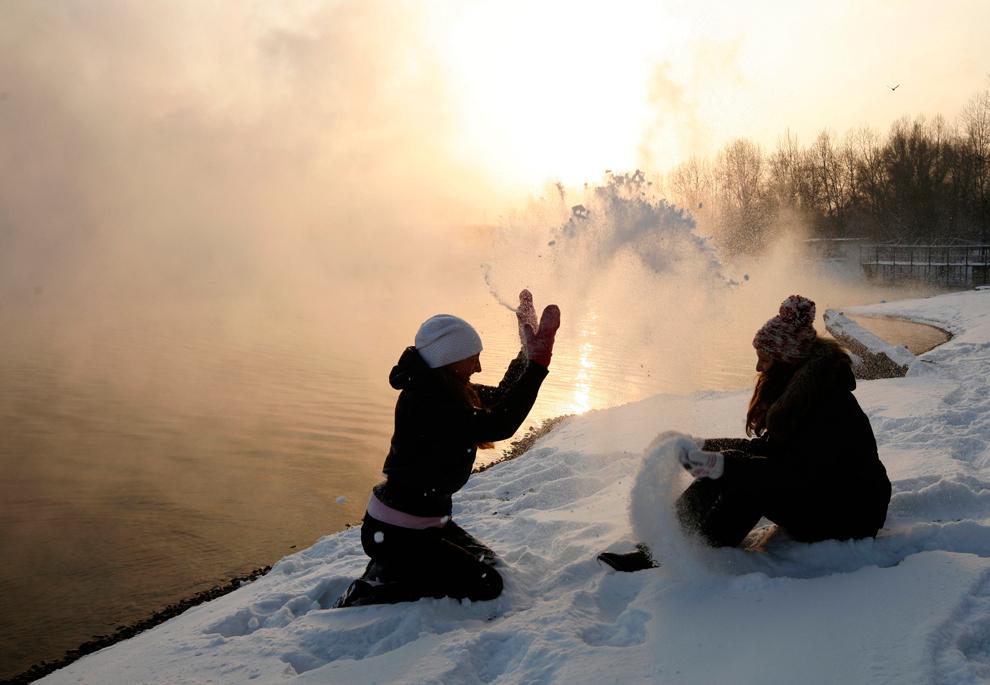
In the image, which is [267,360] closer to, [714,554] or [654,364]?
[654,364]

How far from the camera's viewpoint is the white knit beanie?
13.9ft

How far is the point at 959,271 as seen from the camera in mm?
41438

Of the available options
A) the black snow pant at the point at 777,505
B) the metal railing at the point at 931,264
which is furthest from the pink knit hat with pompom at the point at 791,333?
the metal railing at the point at 931,264

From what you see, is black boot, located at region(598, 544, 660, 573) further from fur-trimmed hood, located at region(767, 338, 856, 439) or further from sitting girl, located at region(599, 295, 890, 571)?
fur-trimmed hood, located at region(767, 338, 856, 439)

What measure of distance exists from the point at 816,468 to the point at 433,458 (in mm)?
2065

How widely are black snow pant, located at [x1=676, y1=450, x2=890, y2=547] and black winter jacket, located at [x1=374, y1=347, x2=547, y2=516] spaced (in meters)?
1.09

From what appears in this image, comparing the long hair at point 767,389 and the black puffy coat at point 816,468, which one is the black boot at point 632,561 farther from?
the long hair at point 767,389

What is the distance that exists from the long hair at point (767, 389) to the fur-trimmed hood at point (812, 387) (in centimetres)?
17

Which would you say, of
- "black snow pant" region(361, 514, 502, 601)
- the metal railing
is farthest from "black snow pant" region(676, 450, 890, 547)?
the metal railing

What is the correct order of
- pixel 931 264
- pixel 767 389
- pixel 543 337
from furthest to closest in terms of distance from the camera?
pixel 931 264, pixel 543 337, pixel 767 389

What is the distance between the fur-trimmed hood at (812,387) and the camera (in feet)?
12.8

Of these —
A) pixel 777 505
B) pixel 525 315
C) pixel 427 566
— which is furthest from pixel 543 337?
pixel 777 505

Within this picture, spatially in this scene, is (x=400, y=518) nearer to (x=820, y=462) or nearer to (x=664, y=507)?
(x=664, y=507)

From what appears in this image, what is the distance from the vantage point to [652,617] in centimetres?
377
